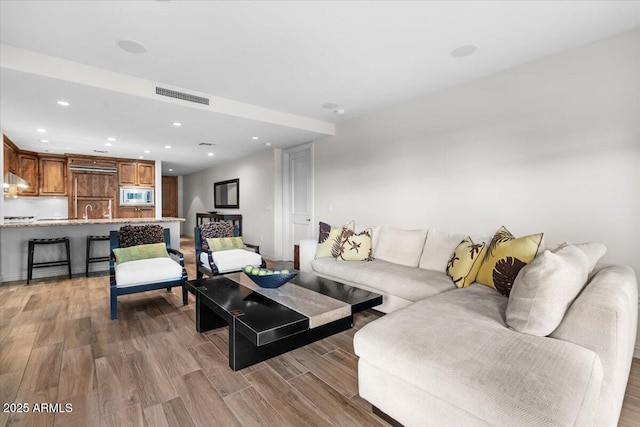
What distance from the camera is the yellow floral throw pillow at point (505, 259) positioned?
7.14ft

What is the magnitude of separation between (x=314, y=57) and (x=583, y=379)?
2.82 metres

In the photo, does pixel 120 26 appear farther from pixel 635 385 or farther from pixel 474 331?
pixel 635 385

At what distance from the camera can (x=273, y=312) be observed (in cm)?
200

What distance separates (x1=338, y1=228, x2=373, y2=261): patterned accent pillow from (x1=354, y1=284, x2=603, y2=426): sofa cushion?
1.77 m

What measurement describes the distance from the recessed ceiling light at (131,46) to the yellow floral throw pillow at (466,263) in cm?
332

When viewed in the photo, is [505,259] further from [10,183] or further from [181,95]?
[10,183]

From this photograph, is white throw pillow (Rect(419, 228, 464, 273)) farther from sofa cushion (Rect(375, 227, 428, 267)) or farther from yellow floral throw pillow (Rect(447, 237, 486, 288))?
yellow floral throw pillow (Rect(447, 237, 486, 288))

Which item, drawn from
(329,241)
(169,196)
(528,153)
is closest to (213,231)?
(329,241)

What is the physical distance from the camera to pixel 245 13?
210cm

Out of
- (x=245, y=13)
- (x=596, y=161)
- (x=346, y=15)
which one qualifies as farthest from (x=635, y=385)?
(x=245, y=13)

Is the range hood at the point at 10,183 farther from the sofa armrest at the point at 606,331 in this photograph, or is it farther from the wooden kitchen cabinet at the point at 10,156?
the sofa armrest at the point at 606,331

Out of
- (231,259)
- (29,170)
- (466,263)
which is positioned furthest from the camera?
(29,170)

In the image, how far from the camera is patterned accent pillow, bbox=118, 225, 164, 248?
12.4ft

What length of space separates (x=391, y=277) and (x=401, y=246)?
2.18ft
